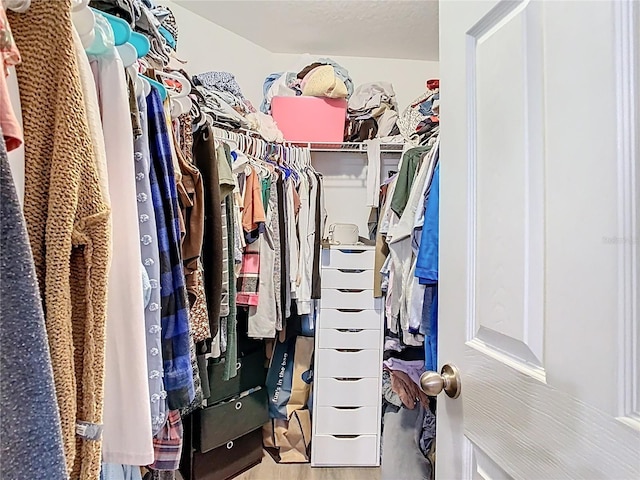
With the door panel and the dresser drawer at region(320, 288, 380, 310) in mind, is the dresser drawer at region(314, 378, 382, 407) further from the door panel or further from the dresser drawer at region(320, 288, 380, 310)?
the door panel

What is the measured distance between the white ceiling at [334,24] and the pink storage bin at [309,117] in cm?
40

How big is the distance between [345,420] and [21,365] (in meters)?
2.19

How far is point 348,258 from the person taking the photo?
240cm

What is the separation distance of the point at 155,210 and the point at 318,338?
1.66 metres

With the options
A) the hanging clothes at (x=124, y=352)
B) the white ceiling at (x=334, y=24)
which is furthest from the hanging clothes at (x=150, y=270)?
the white ceiling at (x=334, y=24)

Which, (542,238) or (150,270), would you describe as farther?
(150,270)

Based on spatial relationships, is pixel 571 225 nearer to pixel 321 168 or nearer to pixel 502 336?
pixel 502 336

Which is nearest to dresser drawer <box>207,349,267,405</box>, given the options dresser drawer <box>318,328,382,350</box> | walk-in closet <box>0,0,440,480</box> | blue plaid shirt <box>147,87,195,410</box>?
walk-in closet <box>0,0,440,480</box>

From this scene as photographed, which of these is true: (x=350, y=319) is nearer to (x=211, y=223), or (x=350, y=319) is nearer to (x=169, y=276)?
(x=211, y=223)

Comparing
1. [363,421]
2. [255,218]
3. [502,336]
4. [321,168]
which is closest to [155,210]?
[502,336]

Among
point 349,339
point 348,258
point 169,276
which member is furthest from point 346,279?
point 169,276

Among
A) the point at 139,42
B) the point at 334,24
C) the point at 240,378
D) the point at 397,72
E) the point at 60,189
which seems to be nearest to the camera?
the point at 60,189

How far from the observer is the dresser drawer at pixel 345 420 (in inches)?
94.7

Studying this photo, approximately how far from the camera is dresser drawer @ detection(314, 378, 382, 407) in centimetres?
240
